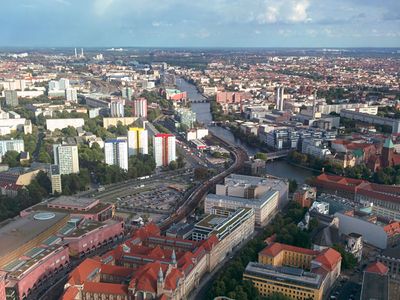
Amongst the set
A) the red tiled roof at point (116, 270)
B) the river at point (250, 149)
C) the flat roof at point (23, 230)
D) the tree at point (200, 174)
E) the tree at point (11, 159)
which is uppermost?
the flat roof at point (23, 230)

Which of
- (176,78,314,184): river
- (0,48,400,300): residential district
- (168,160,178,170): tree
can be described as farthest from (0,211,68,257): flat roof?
(176,78,314,184): river

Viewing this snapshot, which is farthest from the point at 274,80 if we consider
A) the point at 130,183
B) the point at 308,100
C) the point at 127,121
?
the point at 130,183

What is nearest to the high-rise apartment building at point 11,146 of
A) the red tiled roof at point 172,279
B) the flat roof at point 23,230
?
the flat roof at point 23,230

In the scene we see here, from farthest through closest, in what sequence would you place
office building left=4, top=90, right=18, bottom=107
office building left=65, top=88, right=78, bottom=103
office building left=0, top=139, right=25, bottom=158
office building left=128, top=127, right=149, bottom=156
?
office building left=65, top=88, right=78, bottom=103 < office building left=4, top=90, right=18, bottom=107 < office building left=128, top=127, right=149, bottom=156 < office building left=0, top=139, right=25, bottom=158

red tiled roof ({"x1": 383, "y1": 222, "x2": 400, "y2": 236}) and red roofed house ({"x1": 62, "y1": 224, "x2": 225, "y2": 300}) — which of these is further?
red tiled roof ({"x1": 383, "y1": 222, "x2": 400, "y2": 236})

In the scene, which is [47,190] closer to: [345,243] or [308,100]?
[345,243]

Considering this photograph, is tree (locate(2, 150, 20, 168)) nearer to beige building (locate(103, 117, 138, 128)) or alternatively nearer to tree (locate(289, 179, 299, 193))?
beige building (locate(103, 117, 138, 128))

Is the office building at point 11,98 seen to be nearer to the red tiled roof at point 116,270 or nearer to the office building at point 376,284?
the red tiled roof at point 116,270
